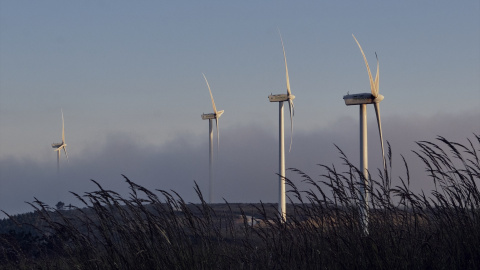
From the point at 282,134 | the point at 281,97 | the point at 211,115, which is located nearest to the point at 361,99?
the point at 282,134

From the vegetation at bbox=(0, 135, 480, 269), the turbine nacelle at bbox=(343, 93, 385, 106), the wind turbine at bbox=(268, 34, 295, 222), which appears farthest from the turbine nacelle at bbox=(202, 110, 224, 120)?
the vegetation at bbox=(0, 135, 480, 269)

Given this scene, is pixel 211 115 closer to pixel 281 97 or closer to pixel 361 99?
pixel 281 97

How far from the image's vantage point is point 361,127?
20859mm

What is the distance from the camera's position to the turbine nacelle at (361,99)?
2053 centimetres

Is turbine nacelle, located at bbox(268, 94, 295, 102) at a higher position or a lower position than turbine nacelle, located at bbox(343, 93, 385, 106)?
higher

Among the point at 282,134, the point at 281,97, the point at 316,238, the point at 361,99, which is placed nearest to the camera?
the point at 316,238

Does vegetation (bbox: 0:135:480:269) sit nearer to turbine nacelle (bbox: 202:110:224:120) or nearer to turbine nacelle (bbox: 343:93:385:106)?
turbine nacelle (bbox: 343:93:385:106)

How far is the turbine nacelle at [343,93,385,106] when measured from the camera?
67.4 ft

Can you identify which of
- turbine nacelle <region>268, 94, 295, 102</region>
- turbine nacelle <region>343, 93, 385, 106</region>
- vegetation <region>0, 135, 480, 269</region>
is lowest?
vegetation <region>0, 135, 480, 269</region>

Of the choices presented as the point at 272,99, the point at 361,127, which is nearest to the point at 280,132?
the point at 272,99

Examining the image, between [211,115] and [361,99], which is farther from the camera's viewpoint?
[211,115]

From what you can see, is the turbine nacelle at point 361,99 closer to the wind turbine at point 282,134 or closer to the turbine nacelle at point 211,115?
the wind turbine at point 282,134

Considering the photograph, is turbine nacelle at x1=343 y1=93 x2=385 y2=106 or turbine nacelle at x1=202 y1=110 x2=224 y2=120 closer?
turbine nacelle at x1=343 y1=93 x2=385 y2=106

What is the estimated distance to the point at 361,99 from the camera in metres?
20.9
